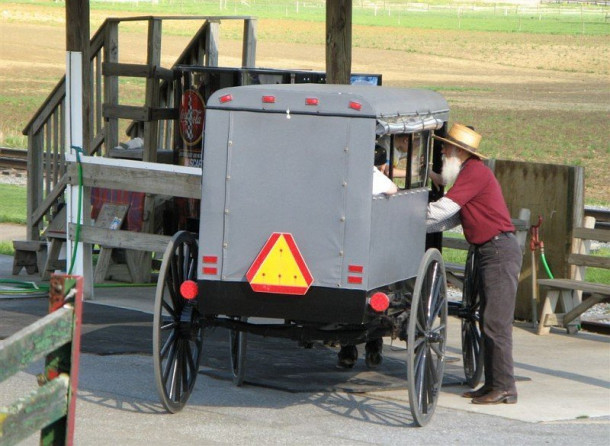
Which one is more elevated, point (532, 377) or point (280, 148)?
point (280, 148)

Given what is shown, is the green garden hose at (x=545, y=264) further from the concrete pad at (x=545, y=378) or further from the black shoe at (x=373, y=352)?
the black shoe at (x=373, y=352)

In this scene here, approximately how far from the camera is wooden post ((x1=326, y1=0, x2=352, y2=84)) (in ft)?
33.5

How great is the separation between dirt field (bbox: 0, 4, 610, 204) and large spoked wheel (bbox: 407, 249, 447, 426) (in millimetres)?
15775

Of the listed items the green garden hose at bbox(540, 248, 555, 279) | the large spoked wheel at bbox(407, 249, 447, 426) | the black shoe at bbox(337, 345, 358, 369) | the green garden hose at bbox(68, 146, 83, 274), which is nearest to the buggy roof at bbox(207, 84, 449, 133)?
the large spoked wheel at bbox(407, 249, 447, 426)

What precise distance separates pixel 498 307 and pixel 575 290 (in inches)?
134

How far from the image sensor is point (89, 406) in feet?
25.3

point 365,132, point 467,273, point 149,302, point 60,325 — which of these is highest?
point 365,132

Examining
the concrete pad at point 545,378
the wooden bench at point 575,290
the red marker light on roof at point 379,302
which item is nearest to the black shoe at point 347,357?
the concrete pad at point 545,378

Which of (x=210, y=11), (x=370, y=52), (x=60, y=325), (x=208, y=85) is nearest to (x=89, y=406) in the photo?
(x=60, y=325)

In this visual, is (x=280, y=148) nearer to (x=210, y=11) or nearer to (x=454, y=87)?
(x=454, y=87)

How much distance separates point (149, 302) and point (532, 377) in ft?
13.1

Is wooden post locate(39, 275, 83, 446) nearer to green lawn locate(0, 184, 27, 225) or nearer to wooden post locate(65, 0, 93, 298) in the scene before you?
wooden post locate(65, 0, 93, 298)

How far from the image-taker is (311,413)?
25.6 feet

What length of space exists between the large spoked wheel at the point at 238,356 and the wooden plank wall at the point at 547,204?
4.07 metres
